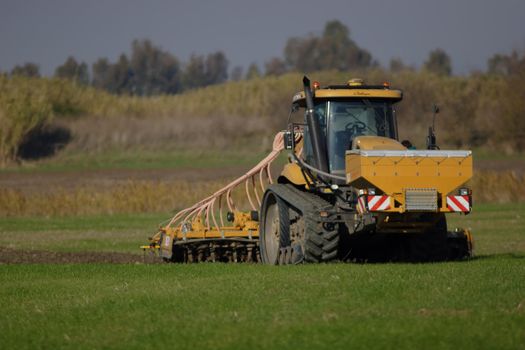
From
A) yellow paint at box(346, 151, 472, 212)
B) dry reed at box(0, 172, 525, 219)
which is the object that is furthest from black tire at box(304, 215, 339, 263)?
dry reed at box(0, 172, 525, 219)

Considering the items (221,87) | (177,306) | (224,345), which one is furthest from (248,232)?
(221,87)

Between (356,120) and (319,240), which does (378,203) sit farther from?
(356,120)

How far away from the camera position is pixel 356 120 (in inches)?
661

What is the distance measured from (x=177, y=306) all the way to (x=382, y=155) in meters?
4.29

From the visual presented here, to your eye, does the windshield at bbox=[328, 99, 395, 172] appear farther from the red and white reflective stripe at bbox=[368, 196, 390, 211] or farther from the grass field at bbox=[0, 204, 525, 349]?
the grass field at bbox=[0, 204, 525, 349]

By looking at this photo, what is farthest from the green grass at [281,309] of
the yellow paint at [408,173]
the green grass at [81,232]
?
the green grass at [81,232]

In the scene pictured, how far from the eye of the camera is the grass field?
9.91 metres

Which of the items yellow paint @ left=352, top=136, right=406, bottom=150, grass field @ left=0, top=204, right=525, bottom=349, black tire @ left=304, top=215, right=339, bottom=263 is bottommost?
grass field @ left=0, top=204, right=525, bottom=349

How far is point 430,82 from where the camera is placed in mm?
64375

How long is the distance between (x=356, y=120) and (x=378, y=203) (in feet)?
7.30

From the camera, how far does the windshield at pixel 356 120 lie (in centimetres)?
1666

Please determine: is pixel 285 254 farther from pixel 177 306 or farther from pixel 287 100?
pixel 287 100

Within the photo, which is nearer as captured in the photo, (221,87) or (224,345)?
(224,345)

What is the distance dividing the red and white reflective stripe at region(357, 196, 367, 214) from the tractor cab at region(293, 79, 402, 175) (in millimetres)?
1092
